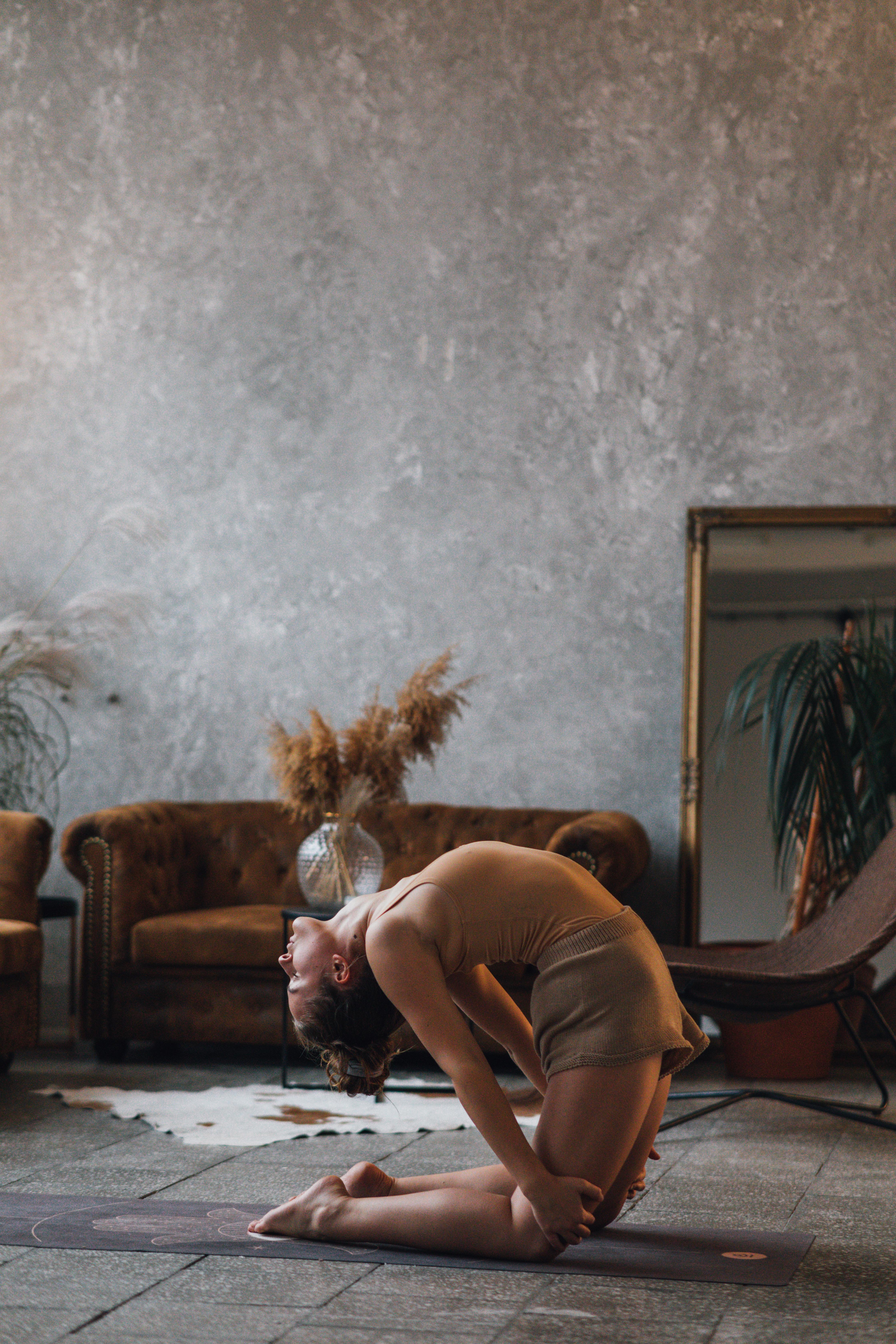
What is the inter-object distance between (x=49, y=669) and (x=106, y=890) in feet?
3.61

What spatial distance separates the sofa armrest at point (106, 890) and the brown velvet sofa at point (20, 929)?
174 millimetres

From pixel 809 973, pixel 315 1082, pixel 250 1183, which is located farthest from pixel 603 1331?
pixel 315 1082

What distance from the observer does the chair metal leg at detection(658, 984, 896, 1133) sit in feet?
10.7

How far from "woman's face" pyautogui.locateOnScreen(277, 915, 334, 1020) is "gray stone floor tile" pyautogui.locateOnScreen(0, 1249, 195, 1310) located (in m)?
0.42

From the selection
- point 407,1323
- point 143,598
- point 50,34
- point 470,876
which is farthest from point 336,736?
point 50,34

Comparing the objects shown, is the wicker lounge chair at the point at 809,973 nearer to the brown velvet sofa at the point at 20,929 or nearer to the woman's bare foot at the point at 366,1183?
the woman's bare foot at the point at 366,1183

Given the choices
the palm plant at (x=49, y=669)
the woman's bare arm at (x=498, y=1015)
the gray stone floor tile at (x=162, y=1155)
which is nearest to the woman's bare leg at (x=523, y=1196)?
the woman's bare arm at (x=498, y=1015)

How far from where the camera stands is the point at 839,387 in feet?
15.4

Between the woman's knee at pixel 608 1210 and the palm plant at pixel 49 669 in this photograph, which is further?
the palm plant at pixel 49 669

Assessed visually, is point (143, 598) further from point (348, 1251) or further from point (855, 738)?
point (348, 1251)

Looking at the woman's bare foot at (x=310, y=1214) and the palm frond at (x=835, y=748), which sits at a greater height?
the palm frond at (x=835, y=748)

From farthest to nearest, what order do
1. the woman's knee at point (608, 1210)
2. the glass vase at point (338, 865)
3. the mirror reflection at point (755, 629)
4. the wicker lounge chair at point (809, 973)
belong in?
the mirror reflection at point (755, 629) → the glass vase at point (338, 865) → the wicker lounge chair at point (809, 973) → the woman's knee at point (608, 1210)

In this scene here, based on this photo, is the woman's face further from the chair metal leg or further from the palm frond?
the palm frond

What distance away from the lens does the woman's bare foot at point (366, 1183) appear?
2213mm
